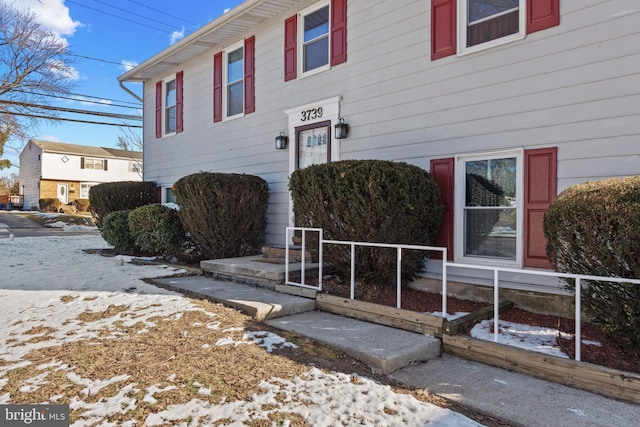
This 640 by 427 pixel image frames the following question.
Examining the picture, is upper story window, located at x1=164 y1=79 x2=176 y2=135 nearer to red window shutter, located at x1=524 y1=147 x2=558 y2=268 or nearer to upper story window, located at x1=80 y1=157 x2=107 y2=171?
red window shutter, located at x1=524 y1=147 x2=558 y2=268

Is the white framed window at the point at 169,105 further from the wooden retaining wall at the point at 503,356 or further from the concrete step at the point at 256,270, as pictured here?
A: the wooden retaining wall at the point at 503,356

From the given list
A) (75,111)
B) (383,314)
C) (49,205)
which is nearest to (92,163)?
(49,205)

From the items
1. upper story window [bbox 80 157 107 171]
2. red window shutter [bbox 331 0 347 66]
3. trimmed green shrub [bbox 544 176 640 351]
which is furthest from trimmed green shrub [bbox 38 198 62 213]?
trimmed green shrub [bbox 544 176 640 351]

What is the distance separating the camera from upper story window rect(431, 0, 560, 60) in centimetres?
457

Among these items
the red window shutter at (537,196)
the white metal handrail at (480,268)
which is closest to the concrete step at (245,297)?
the white metal handrail at (480,268)

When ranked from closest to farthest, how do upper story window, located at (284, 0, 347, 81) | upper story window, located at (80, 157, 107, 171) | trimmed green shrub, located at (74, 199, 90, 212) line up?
upper story window, located at (284, 0, 347, 81) → trimmed green shrub, located at (74, 199, 90, 212) → upper story window, located at (80, 157, 107, 171)

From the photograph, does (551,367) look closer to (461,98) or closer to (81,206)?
(461,98)

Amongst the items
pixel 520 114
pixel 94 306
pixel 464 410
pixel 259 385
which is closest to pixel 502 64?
pixel 520 114

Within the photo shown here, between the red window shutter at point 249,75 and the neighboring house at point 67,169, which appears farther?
the neighboring house at point 67,169

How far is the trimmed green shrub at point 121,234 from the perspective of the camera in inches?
341

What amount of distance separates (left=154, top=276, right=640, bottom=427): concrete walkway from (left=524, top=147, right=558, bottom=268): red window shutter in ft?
5.78

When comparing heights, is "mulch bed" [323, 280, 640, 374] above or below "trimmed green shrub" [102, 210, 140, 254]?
below

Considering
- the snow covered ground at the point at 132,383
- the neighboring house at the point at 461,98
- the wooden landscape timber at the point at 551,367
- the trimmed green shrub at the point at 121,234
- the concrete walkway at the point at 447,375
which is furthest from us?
the trimmed green shrub at the point at 121,234

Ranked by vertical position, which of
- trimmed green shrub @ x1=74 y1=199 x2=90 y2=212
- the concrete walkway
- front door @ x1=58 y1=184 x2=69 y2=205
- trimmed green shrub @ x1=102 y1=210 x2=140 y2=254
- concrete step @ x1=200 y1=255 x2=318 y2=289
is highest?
front door @ x1=58 y1=184 x2=69 y2=205
